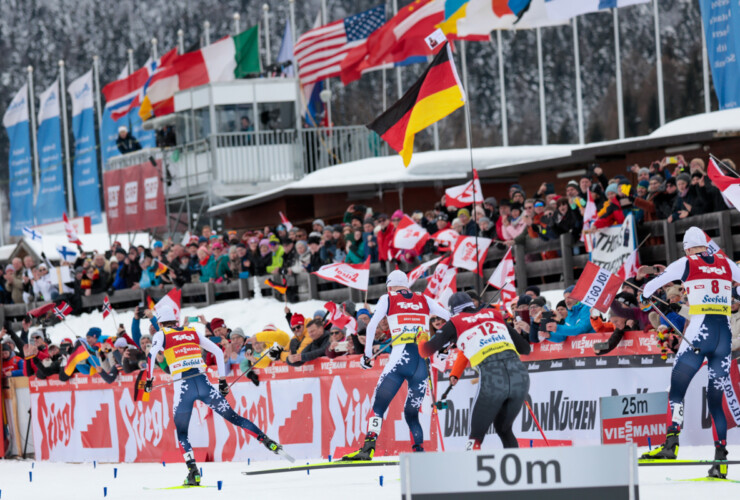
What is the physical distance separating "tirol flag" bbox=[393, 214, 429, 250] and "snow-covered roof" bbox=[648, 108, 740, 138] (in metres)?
4.84

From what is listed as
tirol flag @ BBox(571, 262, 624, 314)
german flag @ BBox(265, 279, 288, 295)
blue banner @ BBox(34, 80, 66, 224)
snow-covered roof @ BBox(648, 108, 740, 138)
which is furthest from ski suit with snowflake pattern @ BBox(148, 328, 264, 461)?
blue banner @ BBox(34, 80, 66, 224)

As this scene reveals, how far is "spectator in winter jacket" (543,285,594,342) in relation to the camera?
14289 millimetres

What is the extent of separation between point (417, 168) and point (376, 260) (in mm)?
7176

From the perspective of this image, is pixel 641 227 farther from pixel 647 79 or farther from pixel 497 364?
pixel 647 79

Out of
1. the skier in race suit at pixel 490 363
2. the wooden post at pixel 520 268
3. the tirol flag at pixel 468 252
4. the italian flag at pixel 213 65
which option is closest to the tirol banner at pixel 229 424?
the tirol flag at pixel 468 252

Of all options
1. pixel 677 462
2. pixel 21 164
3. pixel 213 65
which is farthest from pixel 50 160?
pixel 677 462

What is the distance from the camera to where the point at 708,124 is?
2125cm

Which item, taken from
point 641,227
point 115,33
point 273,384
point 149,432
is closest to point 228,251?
point 149,432

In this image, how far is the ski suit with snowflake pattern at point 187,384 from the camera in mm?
13703

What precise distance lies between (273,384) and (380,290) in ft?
14.6

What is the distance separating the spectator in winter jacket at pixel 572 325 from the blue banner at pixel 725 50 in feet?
23.0

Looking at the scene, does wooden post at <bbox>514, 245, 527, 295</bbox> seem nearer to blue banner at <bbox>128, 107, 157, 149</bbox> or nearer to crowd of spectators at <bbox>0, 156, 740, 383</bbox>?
crowd of spectators at <bbox>0, 156, 740, 383</bbox>

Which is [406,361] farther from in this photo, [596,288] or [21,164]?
[21,164]

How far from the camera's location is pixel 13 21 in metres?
104
